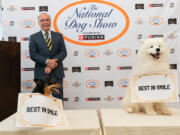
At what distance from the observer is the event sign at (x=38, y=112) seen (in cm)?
84

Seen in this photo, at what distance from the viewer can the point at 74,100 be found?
3.05 metres

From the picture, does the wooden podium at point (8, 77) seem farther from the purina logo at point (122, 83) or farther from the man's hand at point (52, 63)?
the purina logo at point (122, 83)

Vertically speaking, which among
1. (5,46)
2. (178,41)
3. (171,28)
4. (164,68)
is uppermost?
(171,28)

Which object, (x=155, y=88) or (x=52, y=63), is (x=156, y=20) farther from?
(x=155, y=88)

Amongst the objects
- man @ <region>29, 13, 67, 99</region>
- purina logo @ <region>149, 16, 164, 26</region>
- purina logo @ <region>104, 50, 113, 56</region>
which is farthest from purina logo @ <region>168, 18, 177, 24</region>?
man @ <region>29, 13, 67, 99</region>

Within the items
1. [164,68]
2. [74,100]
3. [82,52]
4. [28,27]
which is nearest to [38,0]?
[28,27]

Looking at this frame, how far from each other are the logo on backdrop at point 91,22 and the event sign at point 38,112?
2.21m

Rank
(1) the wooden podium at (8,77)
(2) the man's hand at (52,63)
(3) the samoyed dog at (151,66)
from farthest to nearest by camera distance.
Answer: (2) the man's hand at (52,63), (1) the wooden podium at (8,77), (3) the samoyed dog at (151,66)

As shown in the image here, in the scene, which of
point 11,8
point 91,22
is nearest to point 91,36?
point 91,22

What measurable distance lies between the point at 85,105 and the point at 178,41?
183cm

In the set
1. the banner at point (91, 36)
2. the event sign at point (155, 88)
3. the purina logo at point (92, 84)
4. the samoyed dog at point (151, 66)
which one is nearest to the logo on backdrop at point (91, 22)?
the banner at point (91, 36)

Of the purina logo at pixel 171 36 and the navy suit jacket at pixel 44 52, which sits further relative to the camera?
the purina logo at pixel 171 36

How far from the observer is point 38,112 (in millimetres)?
852

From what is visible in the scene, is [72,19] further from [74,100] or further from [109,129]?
[109,129]
